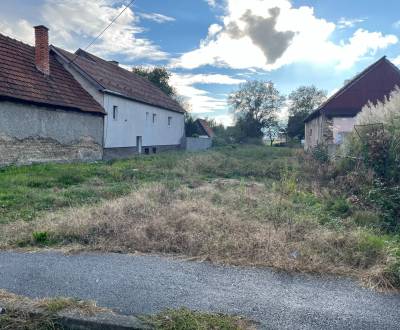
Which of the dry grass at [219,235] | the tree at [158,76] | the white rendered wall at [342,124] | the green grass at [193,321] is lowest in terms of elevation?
the green grass at [193,321]

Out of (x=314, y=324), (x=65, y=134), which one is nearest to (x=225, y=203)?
(x=314, y=324)

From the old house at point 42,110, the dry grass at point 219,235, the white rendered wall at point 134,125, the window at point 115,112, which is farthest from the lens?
the window at point 115,112

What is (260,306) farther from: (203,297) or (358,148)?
(358,148)

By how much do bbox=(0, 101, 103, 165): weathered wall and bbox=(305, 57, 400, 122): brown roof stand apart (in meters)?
15.5

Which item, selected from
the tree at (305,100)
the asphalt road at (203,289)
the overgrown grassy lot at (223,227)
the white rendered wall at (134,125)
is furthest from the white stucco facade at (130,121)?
the tree at (305,100)

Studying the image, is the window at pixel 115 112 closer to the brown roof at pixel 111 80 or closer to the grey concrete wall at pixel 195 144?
the brown roof at pixel 111 80

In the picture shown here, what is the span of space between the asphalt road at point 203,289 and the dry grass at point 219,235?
0.32m

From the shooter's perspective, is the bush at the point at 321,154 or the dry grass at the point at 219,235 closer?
the dry grass at the point at 219,235

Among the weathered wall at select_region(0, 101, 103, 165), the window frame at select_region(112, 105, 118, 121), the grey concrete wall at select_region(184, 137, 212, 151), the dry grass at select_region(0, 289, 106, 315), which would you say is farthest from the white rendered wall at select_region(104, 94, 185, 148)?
the dry grass at select_region(0, 289, 106, 315)

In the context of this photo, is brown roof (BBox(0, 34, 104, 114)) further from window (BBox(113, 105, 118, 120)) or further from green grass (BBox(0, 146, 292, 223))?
green grass (BBox(0, 146, 292, 223))

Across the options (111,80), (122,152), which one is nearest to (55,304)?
(122,152)

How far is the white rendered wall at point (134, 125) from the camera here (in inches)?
Answer: 784

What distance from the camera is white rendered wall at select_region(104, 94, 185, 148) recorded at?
19922 mm

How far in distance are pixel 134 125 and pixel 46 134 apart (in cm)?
900
